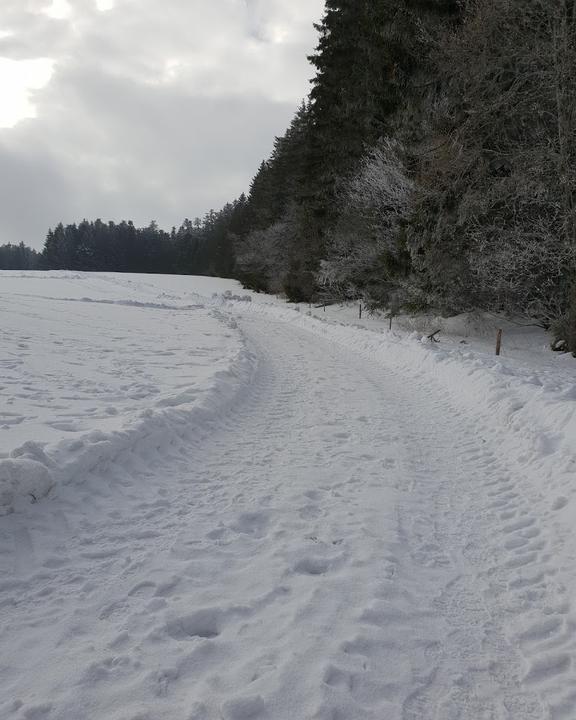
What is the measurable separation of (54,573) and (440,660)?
2592mm

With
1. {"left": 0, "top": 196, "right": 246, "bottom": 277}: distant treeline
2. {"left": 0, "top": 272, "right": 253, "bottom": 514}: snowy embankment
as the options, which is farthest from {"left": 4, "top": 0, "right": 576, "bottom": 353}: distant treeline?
{"left": 0, "top": 196, "right": 246, "bottom": 277}: distant treeline

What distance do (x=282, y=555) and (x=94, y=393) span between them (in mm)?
5069

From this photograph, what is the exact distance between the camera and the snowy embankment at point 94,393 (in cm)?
432

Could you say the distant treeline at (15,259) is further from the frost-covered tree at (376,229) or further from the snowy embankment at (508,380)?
the snowy embankment at (508,380)

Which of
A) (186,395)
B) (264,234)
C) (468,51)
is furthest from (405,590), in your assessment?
(264,234)

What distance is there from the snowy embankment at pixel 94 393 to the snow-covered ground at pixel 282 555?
35 millimetres

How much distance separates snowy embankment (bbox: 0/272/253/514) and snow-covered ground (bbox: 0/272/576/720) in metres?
0.03

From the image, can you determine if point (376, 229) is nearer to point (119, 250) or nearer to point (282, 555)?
point (282, 555)

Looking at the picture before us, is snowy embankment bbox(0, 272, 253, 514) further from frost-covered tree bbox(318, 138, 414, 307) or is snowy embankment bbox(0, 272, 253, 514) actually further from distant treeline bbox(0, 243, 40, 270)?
distant treeline bbox(0, 243, 40, 270)

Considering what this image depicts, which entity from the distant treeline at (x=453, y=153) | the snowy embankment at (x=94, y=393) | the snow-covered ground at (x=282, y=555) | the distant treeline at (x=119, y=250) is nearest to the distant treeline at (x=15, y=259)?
the distant treeline at (x=119, y=250)

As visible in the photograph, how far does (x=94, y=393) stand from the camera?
23.9ft

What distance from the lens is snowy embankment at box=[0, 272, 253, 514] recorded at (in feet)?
14.2

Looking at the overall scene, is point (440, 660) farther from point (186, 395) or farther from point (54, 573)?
point (186, 395)

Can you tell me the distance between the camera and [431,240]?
604 inches
